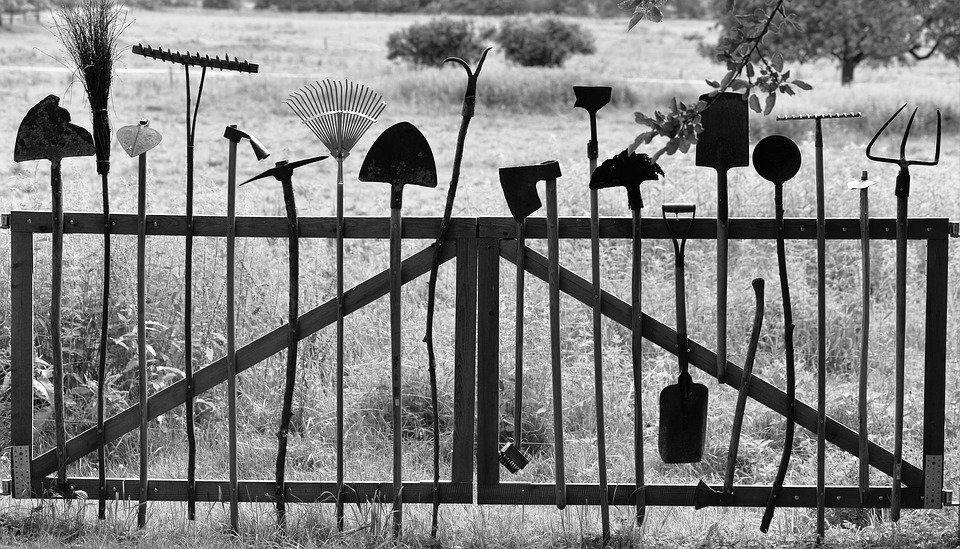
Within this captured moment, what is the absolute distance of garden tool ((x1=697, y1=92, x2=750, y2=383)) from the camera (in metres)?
3.81

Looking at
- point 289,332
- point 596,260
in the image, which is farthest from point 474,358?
point 289,332

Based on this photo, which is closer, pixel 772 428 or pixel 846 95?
pixel 772 428

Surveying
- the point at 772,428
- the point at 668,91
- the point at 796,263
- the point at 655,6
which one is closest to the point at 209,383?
the point at 655,6

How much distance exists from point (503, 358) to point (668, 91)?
1476 centimetres

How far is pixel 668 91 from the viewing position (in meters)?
19.2

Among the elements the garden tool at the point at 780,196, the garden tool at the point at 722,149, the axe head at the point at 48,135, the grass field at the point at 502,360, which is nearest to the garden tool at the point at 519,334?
the grass field at the point at 502,360

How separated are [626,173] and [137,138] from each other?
6.36 ft

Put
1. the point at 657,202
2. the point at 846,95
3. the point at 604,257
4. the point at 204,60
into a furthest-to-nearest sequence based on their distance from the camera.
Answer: the point at 846,95 → the point at 657,202 → the point at 604,257 → the point at 204,60

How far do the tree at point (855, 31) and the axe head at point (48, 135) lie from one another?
28.3m

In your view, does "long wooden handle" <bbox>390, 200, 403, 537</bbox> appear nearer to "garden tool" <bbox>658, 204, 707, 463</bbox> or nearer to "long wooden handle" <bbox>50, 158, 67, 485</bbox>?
"garden tool" <bbox>658, 204, 707, 463</bbox>

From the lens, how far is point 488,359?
3963 millimetres

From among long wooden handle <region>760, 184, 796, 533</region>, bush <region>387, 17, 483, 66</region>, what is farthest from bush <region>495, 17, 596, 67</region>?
long wooden handle <region>760, 184, 796, 533</region>

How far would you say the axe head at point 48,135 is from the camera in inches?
151

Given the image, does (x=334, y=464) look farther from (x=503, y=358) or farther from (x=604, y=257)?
(x=604, y=257)
